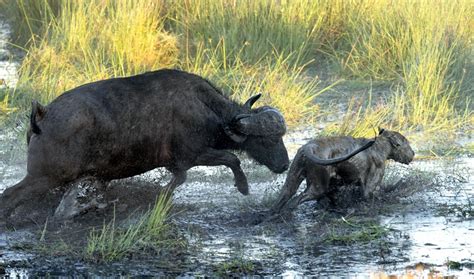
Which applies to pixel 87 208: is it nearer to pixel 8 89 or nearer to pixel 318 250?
pixel 318 250

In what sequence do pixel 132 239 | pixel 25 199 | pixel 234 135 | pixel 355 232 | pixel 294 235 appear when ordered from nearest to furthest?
pixel 132 239 < pixel 355 232 < pixel 294 235 < pixel 25 199 < pixel 234 135

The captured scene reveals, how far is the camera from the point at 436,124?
11.6 m

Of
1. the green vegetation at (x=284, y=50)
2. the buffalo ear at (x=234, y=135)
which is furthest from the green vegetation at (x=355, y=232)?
the green vegetation at (x=284, y=50)

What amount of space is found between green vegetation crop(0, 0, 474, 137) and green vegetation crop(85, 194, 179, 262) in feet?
11.9

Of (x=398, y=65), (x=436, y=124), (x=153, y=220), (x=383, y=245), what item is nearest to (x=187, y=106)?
(x=153, y=220)

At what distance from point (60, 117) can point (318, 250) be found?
7.24 feet

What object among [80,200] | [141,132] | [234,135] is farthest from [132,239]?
[234,135]

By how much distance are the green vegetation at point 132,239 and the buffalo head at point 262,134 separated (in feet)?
4.84

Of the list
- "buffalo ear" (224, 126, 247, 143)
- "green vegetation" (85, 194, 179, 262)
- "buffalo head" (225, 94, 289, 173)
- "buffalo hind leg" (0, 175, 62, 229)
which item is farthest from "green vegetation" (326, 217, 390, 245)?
"buffalo hind leg" (0, 175, 62, 229)

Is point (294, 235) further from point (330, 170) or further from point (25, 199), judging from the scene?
point (25, 199)

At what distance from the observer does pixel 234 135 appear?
30.4 ft

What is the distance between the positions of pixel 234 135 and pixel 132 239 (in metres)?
2.12

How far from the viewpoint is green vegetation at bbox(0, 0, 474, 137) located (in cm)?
1195

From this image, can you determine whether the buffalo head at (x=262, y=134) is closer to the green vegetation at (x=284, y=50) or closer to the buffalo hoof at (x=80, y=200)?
the buffalo hoof at (x=80, y=200)
